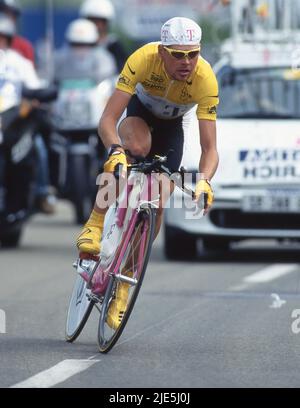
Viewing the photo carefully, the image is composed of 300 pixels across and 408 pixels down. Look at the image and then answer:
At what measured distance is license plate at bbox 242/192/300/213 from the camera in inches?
574

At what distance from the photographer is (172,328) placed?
10.2 metres

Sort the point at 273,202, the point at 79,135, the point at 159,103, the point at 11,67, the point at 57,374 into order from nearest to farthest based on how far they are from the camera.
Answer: the point at 57,374 → the point at 159,103 → the point at 273,202 → the point at 11,67 → the point at 79,135

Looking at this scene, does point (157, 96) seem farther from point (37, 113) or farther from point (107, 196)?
point (37, 113)

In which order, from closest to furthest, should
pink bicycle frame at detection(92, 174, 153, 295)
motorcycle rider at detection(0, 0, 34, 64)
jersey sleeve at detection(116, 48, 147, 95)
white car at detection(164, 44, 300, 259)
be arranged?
pink bicycle frame at detection(92, 174, 153, 295)
jersey sleeve at detection(116, 48, 147, 95)
white car at detection(164, 44, 300, 259)
motorcycle rider at detection(0, 0, 34, 64)

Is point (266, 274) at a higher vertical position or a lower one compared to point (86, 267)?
lower

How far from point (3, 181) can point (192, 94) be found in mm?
7038

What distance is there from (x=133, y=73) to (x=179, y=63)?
12.6 inches

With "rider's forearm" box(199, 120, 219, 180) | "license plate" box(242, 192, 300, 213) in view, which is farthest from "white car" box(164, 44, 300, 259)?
"rider's forearm" box(199, 120, 219, 180)

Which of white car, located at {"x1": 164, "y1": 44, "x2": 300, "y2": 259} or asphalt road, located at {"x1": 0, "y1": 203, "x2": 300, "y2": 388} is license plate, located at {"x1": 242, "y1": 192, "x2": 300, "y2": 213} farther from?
asphalt road, located at {"x1": 0, "y1": 203, "x2": 300, "y2": 388}

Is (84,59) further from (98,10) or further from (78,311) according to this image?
(78,311)

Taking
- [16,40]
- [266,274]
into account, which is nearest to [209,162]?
[266,274]

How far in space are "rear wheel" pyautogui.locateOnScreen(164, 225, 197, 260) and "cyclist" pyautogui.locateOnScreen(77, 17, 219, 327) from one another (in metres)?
4.88

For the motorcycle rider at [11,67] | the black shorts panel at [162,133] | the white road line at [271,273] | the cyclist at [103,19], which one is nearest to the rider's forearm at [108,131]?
the black shorts panel at [162,133]

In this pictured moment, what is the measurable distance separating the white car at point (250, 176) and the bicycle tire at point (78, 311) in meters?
4.77
